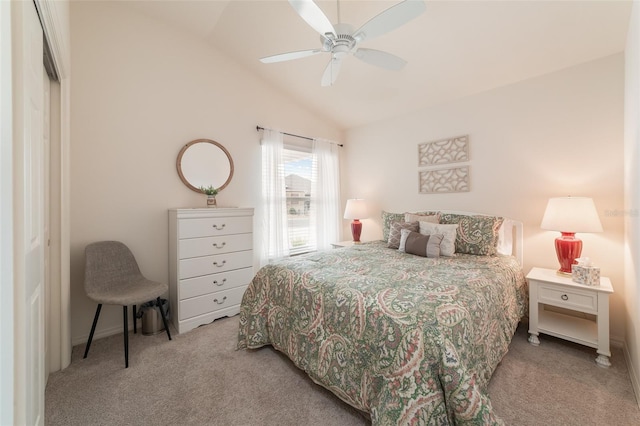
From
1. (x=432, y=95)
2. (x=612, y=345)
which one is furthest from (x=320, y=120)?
(x=612, y=345)

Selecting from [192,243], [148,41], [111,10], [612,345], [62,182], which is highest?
[111,10]

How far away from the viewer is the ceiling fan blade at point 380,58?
6.12 ft

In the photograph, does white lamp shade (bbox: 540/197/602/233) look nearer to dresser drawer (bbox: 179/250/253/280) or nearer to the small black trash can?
dresser drawer (bbox: 179/250/253/280)

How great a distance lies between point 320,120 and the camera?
13.3 ft

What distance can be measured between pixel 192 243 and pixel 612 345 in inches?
147

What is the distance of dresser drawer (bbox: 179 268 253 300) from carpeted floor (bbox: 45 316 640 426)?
50 centimetres

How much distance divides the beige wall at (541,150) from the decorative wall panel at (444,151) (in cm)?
7

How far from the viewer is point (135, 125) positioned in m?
2.52

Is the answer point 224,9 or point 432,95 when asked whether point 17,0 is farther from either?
point 432,95

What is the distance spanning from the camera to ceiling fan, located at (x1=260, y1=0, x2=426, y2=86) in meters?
1.41

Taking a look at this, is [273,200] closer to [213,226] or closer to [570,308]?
[213,226]

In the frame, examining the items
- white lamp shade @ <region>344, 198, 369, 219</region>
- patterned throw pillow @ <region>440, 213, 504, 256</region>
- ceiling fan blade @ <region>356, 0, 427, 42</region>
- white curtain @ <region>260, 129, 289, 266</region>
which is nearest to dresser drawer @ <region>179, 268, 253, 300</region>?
white curtain @ <region>260, 129, 289, 266</region>

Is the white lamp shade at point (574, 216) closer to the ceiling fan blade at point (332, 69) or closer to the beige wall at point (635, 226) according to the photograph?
the beige wall at point (635, 226)

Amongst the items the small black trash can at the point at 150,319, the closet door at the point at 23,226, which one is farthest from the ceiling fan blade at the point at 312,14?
the small black trash can at the point at 150,319
